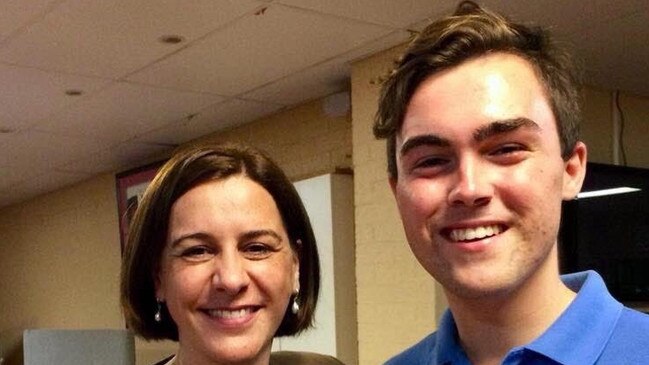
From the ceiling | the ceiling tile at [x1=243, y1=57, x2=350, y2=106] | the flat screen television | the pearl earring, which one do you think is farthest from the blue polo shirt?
the ceiling tile at [x1=243, y1=57, x2=350, y2=106]

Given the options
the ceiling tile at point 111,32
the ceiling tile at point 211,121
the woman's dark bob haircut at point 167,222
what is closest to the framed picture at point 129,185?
the ceiling tile at point 211,121

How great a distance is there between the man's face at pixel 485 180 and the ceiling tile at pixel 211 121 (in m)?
3.25

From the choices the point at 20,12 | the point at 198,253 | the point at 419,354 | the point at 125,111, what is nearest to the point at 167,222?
the point at 198,253

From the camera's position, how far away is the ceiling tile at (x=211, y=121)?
14.9 ft

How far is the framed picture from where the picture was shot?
18.4ft

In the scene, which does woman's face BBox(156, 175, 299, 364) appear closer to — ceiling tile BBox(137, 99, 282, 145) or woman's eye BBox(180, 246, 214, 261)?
woman's eye BBox(180, 246, 214, 261)

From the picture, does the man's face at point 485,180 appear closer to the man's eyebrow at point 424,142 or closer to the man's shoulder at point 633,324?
the man's eyebrow at point 424,142

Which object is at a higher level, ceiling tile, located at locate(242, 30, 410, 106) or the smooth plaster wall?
ceiling tile, located at locate(242, 30, 410, 106)

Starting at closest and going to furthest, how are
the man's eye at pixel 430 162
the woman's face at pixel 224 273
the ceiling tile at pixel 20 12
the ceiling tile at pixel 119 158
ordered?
1. the man's eye at pixel 430 162
2. the woman's face at pixel 224 273
3. the ceiling tile at pixel 20 12
4. the ceiling tile at pixel 119 158

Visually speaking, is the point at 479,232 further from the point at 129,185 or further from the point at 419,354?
the point at 129,185

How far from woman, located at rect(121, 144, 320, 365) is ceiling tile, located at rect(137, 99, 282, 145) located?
9.14 ft

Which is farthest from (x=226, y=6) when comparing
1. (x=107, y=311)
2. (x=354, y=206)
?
(x=107, y=311)

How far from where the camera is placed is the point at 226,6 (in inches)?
118

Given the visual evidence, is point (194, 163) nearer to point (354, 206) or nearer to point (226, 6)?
point (226, 6)
